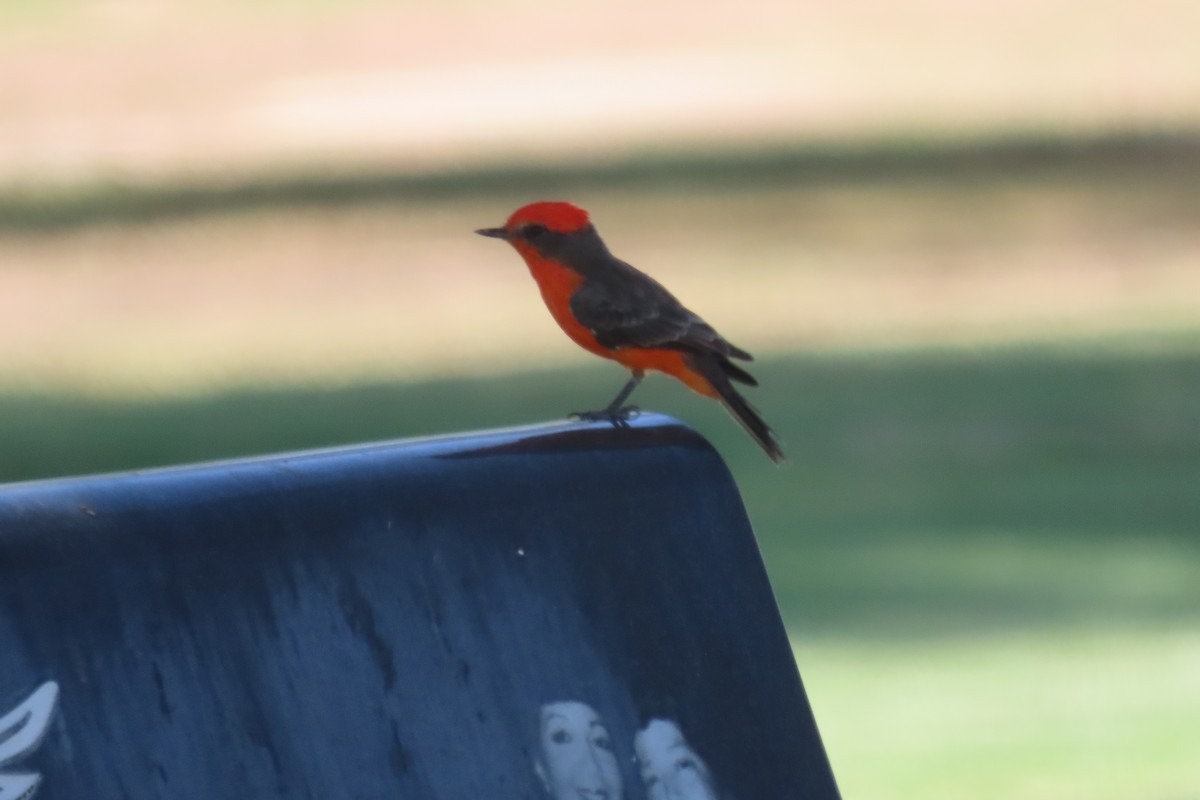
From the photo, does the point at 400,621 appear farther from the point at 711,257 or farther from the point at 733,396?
the point at 711,257

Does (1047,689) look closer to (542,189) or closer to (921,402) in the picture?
(921,402)

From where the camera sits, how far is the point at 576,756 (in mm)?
2391

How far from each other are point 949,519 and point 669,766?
33.1 feet

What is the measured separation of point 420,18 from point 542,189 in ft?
32.3

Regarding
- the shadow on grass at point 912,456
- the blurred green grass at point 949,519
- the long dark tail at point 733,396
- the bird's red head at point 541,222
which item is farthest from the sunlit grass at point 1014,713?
the bird's red head at point 541,222

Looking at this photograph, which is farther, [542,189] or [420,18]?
[420,18]

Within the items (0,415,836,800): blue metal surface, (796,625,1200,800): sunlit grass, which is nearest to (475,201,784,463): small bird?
(0,415,836,800): blue metal surface

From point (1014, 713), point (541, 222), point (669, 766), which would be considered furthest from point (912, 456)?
point (669, 766)

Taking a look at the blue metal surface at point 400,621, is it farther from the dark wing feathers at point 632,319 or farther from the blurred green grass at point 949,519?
the blurred green grass at point 949,519

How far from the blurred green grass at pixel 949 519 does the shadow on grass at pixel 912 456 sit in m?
0.02

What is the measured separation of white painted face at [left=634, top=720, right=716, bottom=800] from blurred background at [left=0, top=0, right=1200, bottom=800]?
5.30m

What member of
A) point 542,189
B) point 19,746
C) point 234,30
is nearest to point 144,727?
point 19,746

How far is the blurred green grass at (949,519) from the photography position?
8.41 meters

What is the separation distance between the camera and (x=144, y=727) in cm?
209
